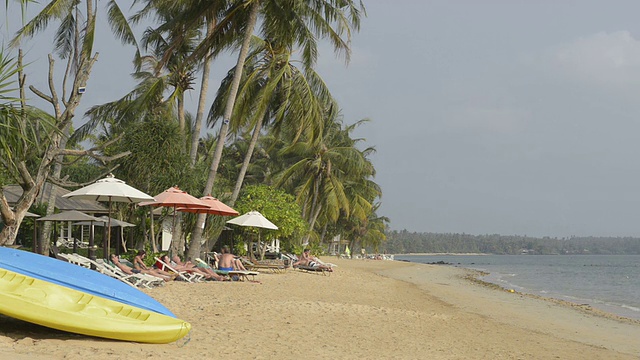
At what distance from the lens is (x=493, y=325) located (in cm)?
1164

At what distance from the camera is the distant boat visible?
585cm

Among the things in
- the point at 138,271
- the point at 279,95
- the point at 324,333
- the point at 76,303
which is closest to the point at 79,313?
the point at 76,303

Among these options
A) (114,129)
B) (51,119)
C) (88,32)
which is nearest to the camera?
(51,119)

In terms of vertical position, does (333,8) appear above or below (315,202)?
above

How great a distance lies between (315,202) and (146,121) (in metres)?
15.0

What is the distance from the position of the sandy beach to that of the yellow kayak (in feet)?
0.43

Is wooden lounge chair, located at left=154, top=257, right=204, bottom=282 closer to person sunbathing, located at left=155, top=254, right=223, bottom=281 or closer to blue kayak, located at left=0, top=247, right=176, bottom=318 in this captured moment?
person sunbathing, located at left=155, top=254, right=223, bottom=281

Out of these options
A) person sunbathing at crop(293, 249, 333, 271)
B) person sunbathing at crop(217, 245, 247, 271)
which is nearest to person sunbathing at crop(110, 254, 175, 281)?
person sunbathing at crop(217, 245, 247, 271)

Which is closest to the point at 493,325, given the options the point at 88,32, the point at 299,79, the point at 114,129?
the point at 299,79

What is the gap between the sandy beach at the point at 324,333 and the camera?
6109 mm

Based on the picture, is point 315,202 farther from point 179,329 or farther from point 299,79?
point 179,329

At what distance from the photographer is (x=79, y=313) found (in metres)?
6.01

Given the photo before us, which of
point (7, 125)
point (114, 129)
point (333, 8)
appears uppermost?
point (333, 8)

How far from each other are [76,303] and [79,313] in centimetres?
25
